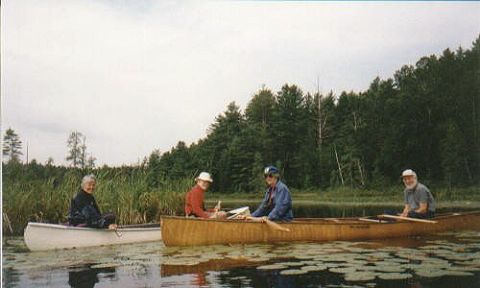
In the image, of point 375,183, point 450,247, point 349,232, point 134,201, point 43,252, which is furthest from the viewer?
point 375,183

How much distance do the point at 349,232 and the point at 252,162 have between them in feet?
121

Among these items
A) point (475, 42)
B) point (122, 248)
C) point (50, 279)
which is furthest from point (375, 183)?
point (50, 279)

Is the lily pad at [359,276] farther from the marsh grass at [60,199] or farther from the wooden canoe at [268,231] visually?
the marsh grass at [60,199]

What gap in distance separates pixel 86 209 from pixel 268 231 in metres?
3.43

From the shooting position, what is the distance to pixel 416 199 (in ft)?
33.6

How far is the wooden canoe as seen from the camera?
8766mm

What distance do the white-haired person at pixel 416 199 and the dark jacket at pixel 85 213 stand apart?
5.97 meters

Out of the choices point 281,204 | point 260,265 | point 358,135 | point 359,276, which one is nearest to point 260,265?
point 260,265

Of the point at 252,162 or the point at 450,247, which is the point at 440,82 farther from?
the point at 450,247

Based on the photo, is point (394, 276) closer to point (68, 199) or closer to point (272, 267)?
point (272, 267)

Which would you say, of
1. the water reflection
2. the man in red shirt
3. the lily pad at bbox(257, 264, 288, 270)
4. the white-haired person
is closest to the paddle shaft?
the man in red shirt

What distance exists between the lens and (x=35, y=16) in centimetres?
952

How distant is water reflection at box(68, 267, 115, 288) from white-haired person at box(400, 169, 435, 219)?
606 centimetres

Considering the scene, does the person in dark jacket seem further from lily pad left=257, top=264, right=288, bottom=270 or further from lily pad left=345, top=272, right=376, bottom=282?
lily pad left=345, top=272, right=376, bottom=282
